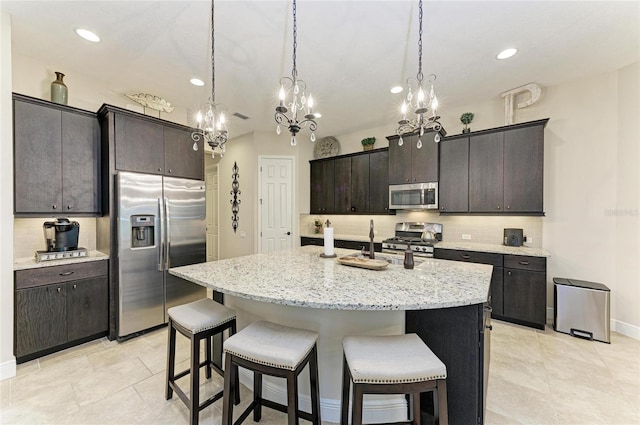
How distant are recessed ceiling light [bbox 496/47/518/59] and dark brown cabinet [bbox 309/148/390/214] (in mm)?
2054

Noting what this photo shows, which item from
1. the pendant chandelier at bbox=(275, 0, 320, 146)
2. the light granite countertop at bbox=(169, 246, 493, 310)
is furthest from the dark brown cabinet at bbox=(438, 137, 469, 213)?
the pendant chandelier at bbox=(275, 0, 320, 146)

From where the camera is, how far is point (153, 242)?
305 cm

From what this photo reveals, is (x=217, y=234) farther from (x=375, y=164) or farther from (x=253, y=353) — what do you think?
(x=253, y=353)

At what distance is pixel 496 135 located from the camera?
11.4 feet

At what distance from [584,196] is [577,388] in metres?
2.29

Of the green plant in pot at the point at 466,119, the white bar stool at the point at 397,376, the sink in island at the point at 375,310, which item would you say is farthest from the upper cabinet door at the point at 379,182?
the white bar stool at the point at 397,376

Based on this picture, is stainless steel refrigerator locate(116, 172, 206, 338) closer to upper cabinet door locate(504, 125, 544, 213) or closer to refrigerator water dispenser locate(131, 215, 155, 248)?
refrigerator water dispenser locate(131, 215, 155, 248)

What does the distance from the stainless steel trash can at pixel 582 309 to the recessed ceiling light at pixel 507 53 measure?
258cm

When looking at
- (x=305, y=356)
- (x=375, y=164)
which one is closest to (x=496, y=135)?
(x=375, y=164)

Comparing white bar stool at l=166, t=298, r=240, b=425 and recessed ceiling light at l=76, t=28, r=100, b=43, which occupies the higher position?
recessed ceiling light at l=76, t=28, r=100, b=43

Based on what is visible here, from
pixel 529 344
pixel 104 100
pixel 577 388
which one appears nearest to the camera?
pixel 577 388

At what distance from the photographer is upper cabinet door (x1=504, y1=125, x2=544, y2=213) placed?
322 centimetres

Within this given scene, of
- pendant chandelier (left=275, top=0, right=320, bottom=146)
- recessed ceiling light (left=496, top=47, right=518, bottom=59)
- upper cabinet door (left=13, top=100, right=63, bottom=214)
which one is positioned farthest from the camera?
recessed ceiling light (left=496, top=47, right=518, bottom=59)

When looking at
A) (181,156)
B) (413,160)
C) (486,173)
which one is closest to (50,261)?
(181,156)
